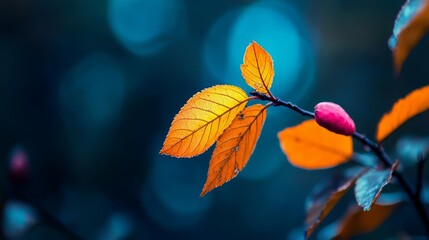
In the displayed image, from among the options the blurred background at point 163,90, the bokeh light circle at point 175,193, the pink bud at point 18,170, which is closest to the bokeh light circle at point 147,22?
the blurred background at point 163,90

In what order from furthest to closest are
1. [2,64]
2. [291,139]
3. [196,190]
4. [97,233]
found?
[196,190]
[2,64]
[97,233]
[291,139]

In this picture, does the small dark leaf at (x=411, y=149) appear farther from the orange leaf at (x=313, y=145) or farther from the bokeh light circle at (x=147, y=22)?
the bokeh light circle at (x=147, y=22)

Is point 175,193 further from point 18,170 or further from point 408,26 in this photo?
point 408,26

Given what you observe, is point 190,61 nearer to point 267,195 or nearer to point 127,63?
point 127,63

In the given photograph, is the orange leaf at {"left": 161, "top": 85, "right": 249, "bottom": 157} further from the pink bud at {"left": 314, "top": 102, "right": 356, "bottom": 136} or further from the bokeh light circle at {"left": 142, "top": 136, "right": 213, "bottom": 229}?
the bokeh light circle at {"left": 142, "top": 136, "right": 213, "bottom": 229}

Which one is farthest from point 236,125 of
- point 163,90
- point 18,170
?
point 163,90

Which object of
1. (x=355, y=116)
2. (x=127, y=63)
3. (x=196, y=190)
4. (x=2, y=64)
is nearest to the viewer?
(x=2, y=64)

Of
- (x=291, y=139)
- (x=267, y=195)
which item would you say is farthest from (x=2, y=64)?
(x=291, y=139)

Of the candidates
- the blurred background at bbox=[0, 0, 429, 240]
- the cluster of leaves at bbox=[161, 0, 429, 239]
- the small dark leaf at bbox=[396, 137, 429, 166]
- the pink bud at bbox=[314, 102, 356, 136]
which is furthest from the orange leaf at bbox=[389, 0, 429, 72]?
the blurred background at bbox=[0, 0, 429, 240]
